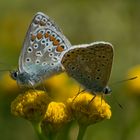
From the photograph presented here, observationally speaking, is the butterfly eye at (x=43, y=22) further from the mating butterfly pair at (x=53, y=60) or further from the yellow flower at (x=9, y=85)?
the yellow flower at (x=9, y=85)

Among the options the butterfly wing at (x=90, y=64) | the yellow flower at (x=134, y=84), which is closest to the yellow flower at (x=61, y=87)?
the yellow flower at (x=134, y=84)

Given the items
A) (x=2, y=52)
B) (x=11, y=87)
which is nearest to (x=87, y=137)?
(x=11, y=87)

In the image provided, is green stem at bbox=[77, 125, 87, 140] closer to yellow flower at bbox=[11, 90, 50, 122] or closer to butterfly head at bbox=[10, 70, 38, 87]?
yellow flower at bbox=[11, 90, 50, 122]

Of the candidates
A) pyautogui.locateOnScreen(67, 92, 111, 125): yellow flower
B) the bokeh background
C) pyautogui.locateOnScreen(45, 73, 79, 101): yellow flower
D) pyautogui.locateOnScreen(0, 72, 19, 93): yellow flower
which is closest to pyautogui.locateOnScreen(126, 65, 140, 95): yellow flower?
the bokeh background

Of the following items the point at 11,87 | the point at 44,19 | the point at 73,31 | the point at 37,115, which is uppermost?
the point at 44,19

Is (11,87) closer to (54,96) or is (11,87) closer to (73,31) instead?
(54,96)
